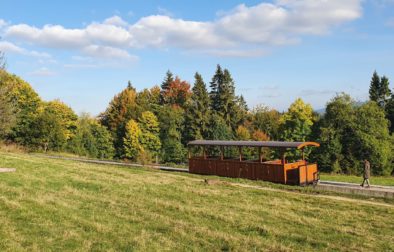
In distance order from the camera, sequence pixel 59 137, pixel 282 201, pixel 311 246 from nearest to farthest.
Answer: pixel 311 246
pixel 282 201
pixel 59 137

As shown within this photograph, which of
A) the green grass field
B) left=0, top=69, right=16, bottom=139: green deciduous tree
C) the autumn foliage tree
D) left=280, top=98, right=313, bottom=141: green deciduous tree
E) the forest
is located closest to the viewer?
the green grass field

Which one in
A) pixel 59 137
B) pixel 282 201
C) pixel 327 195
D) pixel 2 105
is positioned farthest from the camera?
pixel 59 137

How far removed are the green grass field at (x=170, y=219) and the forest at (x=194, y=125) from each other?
821 inches

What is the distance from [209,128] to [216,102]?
9.65 metres

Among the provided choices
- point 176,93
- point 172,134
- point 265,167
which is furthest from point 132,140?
point 265,167

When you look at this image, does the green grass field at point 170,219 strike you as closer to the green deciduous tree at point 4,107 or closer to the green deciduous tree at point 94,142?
the green deciduous tree at point 4,107

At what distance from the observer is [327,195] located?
18.4 metres

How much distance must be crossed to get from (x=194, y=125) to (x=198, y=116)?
1774 mm

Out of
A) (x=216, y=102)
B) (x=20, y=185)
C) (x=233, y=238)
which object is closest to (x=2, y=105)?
(x=20, y=185)

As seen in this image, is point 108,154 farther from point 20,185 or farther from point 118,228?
point 118,228

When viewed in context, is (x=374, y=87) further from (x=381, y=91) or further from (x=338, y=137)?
(x=338, y=137)

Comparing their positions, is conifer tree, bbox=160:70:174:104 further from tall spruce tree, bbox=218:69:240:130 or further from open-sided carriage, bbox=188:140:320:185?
open-sided carriage, bbox=188:140:320:185

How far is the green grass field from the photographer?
8242mm

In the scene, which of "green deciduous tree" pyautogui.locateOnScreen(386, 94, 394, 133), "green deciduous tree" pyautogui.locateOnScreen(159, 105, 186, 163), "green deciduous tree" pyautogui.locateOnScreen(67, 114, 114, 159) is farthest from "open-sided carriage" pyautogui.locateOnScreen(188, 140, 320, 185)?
"green deciduous tree" pyautogui.locateOnScreen(67, 114, 114, 159)
